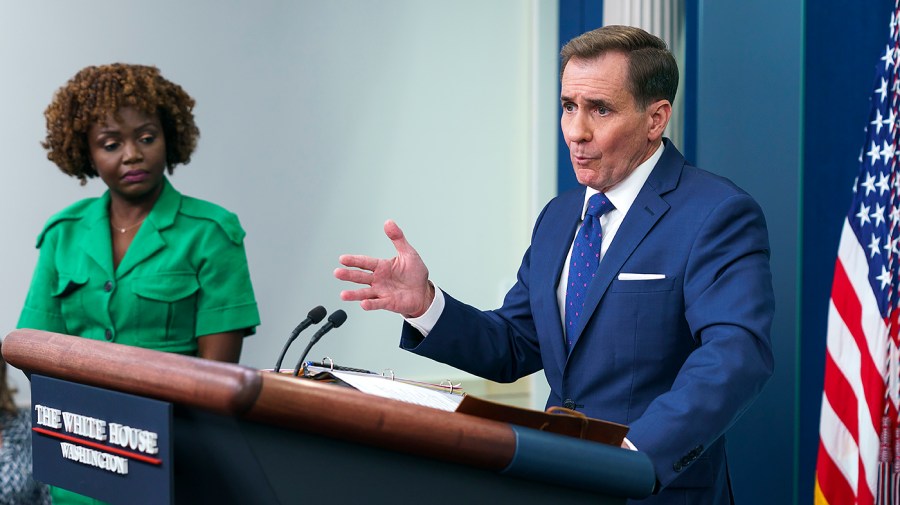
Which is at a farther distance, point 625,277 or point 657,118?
point 657,118

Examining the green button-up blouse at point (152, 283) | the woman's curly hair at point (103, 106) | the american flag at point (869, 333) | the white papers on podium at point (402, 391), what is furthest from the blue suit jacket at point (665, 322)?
the woman's curly hair at point (103, 106)

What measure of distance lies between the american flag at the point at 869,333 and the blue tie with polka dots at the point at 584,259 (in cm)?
107

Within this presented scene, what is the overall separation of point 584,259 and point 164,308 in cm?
128

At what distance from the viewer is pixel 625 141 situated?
188 centimetres

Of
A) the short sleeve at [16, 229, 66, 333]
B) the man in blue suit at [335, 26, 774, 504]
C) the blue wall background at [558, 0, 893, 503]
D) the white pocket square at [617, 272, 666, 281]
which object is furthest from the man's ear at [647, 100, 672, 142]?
the short sleeve at [16, 229, 66, 333]

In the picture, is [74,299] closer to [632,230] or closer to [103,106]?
[103,106]

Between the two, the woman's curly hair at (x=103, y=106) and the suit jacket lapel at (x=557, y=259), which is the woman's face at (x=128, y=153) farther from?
the suit jacket lapel at (x=557, y=259)

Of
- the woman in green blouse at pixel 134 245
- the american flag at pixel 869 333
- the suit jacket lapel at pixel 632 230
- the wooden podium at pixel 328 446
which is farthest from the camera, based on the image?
the woman in green blouse at pixel 134 245

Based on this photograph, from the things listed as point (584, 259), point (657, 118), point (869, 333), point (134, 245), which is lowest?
point (869, 333)

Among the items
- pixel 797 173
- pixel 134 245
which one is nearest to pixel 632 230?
pixel 797 173

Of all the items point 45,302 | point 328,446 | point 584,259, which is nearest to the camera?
point 328,446

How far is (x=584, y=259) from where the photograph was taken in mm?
1879

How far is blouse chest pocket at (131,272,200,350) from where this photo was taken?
2664mm

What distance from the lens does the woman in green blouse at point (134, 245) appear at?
2.68 m
